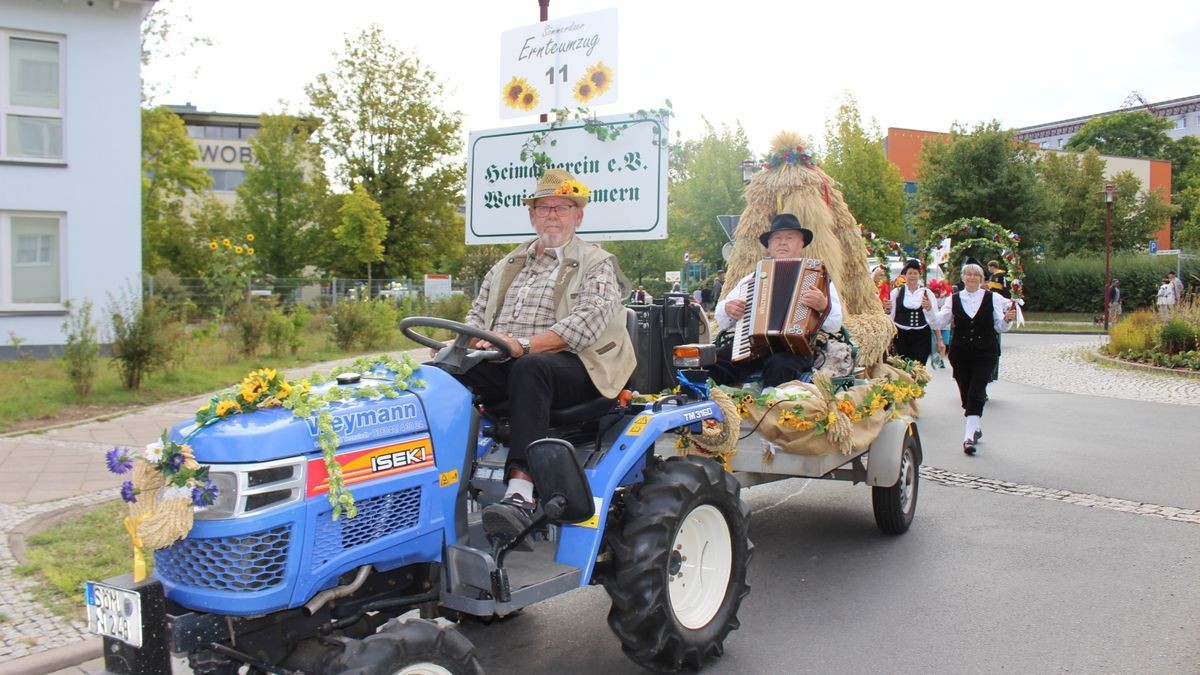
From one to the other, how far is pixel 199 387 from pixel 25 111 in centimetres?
599

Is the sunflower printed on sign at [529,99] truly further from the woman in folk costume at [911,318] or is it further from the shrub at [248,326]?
the shrub at [248,326]

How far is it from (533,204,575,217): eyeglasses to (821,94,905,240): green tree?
98.7ft

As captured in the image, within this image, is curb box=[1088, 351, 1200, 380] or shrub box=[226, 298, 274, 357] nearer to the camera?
shrub box=[226, 298, 274, 357]

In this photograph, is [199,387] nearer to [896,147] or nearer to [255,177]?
[255,177]

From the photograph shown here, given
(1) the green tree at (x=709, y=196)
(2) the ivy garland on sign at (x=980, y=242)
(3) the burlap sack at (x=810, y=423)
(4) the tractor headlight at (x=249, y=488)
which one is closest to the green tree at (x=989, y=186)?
(1) the green tree at (x=709, y=196)

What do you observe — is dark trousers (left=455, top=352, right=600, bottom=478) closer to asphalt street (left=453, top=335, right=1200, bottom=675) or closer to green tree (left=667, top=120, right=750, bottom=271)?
asphalt street (left=453, top=335, right=1200, bottom=675)

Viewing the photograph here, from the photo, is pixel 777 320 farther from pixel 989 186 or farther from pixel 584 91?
pixel 989 186

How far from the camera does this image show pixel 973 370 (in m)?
9.01

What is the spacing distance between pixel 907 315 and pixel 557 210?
8.52m

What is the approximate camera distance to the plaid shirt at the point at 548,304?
4.00 meters

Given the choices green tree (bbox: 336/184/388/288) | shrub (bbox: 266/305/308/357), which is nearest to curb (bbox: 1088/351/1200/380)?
shrub (bbox: 266/305/308/357)

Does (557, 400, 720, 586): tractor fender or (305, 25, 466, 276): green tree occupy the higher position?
(305, 25, 466, 276): green tree

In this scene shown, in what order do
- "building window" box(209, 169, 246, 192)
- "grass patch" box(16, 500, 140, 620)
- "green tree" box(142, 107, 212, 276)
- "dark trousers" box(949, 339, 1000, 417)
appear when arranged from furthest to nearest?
"building window" box(209, 169, 246, 192) < "green tree" box(142, 107, 212, 276) < "dark trousers" box(949, 339, 1000, 417) < "grass patch" box(16, 500, 140, 620)

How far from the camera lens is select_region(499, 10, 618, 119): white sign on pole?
21.8 ft
